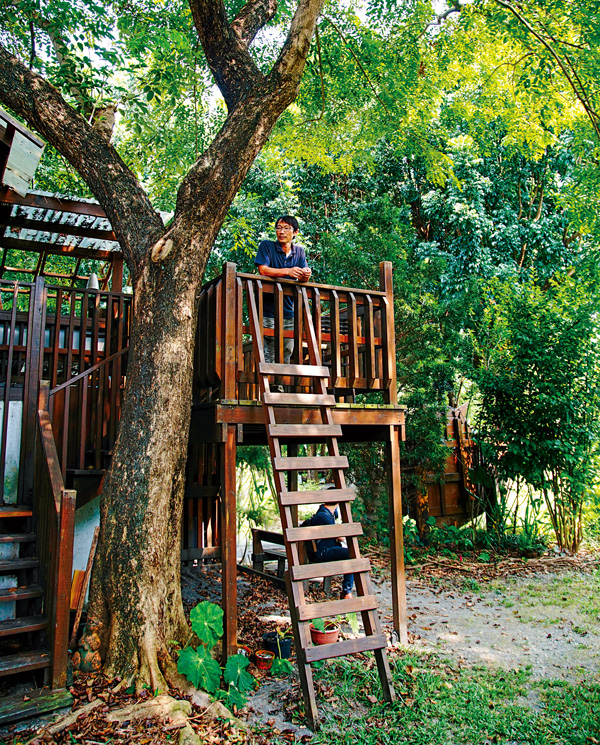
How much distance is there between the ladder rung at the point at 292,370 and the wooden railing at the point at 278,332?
25 centimetres

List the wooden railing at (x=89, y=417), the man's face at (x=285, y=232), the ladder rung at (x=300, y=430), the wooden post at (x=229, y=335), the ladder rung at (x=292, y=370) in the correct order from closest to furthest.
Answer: the ladder rung at (x=300, y=430) < the ladder rung at (x=292, y=370) < the wooden post at (x=229, y=335) < the wooden railing at (x=89, y=417) < the man's face at (x=285, y=232)

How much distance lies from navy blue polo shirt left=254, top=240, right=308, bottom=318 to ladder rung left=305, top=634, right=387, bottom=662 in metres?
3.19

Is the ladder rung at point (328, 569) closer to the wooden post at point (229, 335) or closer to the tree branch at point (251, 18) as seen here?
the wooden post at point (229, 335)

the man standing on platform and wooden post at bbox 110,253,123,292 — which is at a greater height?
wooden post at bbox 110,253,123,292

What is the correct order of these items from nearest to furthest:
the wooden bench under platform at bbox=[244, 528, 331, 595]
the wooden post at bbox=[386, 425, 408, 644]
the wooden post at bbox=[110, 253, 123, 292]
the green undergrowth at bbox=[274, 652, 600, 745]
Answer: the green undergrowth at bbox=[274, 652, 600, 745] < the wooden post at bbox=[386, 425, 408, 644] < the wooden bench under platform at bbox=[244, 528, 331, 595] < the wooden post at bbox=[110, 253, 123, 292]

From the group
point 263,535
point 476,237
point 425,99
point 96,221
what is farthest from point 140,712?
point 476,237

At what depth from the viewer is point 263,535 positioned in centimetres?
809

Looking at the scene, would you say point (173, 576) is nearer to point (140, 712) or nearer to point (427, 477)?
point (140, 712)

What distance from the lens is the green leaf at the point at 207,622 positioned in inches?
168

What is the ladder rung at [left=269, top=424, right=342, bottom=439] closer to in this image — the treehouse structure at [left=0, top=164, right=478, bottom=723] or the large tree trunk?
the treehouse structure at [left=0, top=164, right=478, bottom=723]

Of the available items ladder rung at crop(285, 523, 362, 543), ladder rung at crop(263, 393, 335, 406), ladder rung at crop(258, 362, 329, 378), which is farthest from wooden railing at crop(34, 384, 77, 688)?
ladder rung at crop(258, 362, 329, 378)

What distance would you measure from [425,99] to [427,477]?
269 inches

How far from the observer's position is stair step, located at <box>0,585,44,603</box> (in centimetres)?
434

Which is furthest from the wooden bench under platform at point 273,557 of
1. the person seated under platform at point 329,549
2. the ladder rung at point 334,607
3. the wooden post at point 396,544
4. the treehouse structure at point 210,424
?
the ladder rung at point 334,607
